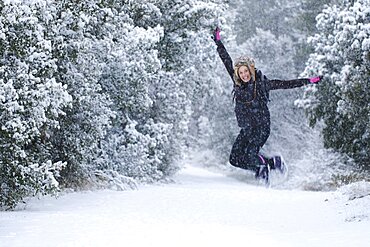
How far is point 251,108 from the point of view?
8805 millimetres

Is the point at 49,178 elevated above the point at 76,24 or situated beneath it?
situated beneath

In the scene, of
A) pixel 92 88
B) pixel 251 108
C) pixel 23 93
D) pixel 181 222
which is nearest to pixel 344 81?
pixel 92 88

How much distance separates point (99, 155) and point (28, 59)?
785cm

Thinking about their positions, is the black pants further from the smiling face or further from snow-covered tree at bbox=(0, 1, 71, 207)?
snow-covered tree at bbox=(0, 1, 71, 207)

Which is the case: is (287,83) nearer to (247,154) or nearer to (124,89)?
(247,154)

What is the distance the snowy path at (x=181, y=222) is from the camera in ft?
25.5

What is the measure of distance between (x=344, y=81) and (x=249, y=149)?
10876 millimetres

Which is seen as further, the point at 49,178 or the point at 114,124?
the point at 114,124

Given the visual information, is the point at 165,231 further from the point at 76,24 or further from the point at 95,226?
the point at 76,24

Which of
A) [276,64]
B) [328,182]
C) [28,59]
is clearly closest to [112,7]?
[28,59]

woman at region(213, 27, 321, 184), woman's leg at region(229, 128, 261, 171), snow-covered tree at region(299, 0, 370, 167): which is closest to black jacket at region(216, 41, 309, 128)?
woman at region(213, 27, 321, 184)

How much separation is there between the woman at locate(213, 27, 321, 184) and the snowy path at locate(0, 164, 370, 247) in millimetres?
942

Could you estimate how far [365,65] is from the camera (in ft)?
61.0

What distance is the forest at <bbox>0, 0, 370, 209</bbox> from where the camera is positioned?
1106 centimetres
